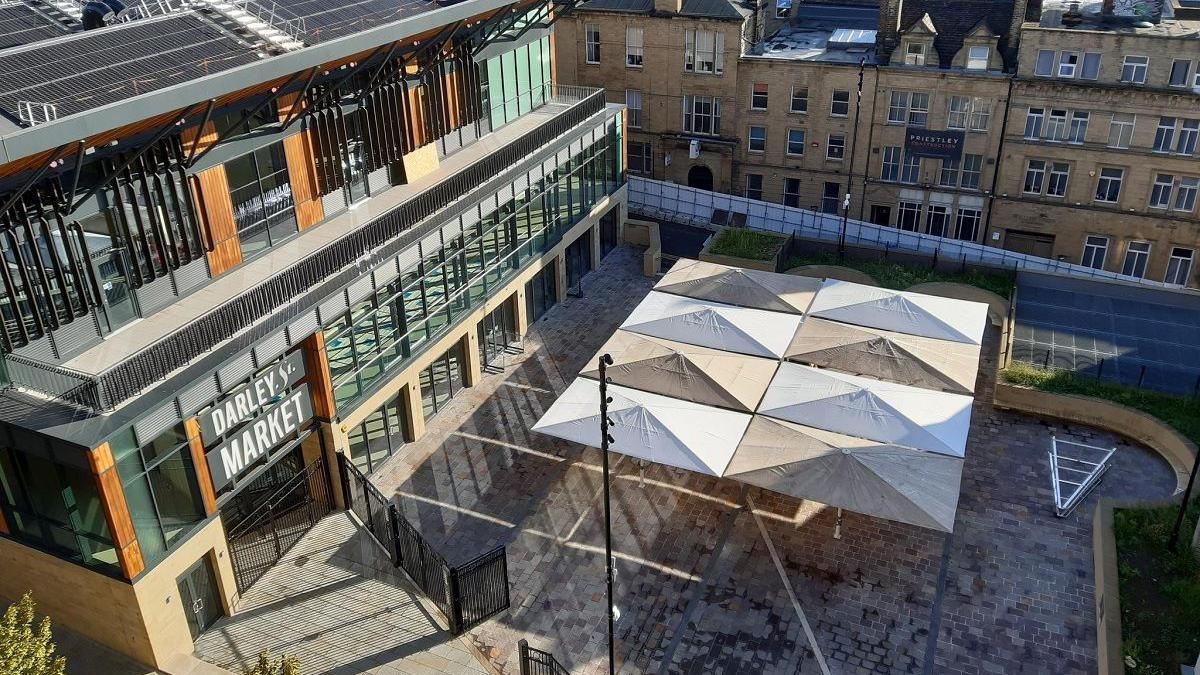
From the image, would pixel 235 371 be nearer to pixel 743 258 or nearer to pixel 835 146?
pixel 743 258

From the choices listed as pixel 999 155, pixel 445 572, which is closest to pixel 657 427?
pixel 445 572

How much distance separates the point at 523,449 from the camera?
87.9 feet

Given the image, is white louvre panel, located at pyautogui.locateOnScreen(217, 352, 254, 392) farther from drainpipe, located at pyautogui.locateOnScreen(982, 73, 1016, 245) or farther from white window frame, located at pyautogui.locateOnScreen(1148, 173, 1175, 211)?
white window frame, located at pyautogui.locateOnScreen(1148, 173, 1175, 211)

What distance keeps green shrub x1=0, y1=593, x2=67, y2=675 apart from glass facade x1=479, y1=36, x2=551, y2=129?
20.8 meters

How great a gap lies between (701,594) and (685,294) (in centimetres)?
1084

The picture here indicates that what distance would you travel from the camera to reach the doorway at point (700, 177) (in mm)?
47312

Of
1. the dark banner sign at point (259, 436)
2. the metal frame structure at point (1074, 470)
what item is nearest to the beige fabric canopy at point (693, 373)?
the dark banner sign at point (259, 436)

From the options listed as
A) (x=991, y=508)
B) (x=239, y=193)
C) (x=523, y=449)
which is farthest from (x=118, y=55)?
(x=991, y=508)

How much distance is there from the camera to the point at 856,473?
842 inches

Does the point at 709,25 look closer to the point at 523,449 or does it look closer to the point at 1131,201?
the point at 1131,201

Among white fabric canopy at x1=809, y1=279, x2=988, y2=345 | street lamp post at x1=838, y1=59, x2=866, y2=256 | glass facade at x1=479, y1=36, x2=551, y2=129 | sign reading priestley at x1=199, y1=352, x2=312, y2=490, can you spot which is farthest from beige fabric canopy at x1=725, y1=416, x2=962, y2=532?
street lamp post at x1=838, y1=59, x2=866, y2=256

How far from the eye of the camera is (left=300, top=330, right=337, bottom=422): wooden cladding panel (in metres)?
22.3

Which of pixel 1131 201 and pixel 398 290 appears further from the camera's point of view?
pixel 1131 201

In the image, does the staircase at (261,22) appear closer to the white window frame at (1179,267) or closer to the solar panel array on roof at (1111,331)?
the solar panel array on roof at (1111,331)
